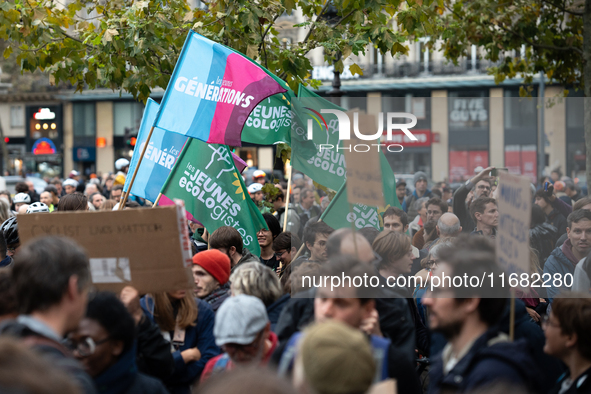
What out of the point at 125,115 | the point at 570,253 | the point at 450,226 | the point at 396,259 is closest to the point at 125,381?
the point at 396,259

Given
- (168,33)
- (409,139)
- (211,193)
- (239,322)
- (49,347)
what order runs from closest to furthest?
(49,347), (239,322), (409,139), (211,193), (168,33)

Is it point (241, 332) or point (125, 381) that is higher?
point (241, 332)

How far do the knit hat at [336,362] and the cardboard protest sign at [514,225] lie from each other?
4.61ft

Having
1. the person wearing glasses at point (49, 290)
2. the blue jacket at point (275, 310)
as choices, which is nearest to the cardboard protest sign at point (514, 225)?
the blue jacket at point (275, 310)

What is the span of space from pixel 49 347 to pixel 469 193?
382 cm

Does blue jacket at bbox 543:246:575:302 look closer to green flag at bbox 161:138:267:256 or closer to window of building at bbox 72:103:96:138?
green flag at bbox 161:138:267:256

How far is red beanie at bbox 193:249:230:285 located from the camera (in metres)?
4.45

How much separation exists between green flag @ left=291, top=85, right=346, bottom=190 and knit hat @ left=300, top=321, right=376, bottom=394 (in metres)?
2.81

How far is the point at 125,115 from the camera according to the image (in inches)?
1697

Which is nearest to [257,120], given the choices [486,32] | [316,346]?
[316,346]

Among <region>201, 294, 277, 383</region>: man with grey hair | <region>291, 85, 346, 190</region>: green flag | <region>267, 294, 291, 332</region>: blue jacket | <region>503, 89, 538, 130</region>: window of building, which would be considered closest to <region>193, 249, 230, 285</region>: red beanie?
<region>267, 294, 291, 332</region>: blue jacket

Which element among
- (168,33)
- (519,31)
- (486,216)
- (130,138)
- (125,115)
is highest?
(125,115)

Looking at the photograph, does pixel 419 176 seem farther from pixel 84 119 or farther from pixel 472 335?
pixel 84 119

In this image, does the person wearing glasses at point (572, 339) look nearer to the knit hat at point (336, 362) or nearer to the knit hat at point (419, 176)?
the knit hat at point (336, 362)
